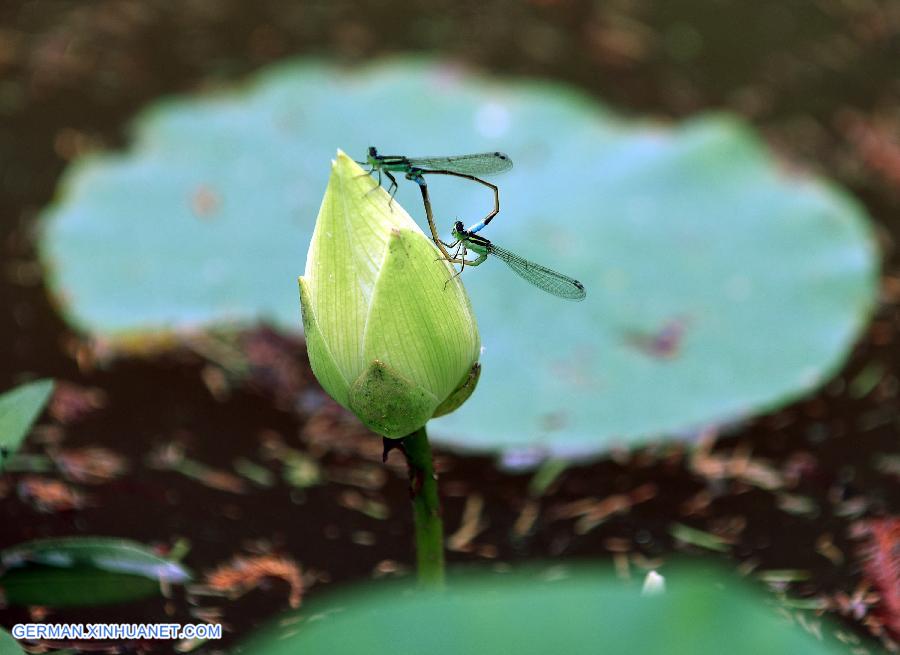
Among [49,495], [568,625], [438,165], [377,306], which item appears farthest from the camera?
[49,495]

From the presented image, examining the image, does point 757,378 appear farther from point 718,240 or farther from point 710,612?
point 710,612

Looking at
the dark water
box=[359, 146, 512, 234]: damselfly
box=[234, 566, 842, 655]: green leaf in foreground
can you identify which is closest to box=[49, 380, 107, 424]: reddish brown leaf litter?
the dark water

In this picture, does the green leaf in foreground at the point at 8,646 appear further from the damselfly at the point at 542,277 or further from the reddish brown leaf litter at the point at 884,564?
the reddish brown leaf litter at the point at 884,564

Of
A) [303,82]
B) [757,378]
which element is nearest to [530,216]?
[757,378]

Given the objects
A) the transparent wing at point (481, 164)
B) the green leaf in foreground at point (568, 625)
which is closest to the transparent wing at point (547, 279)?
the transparent wing at point (481, 164)

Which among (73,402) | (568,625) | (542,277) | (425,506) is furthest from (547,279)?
(73,402)

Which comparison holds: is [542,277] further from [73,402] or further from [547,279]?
[73,402]
